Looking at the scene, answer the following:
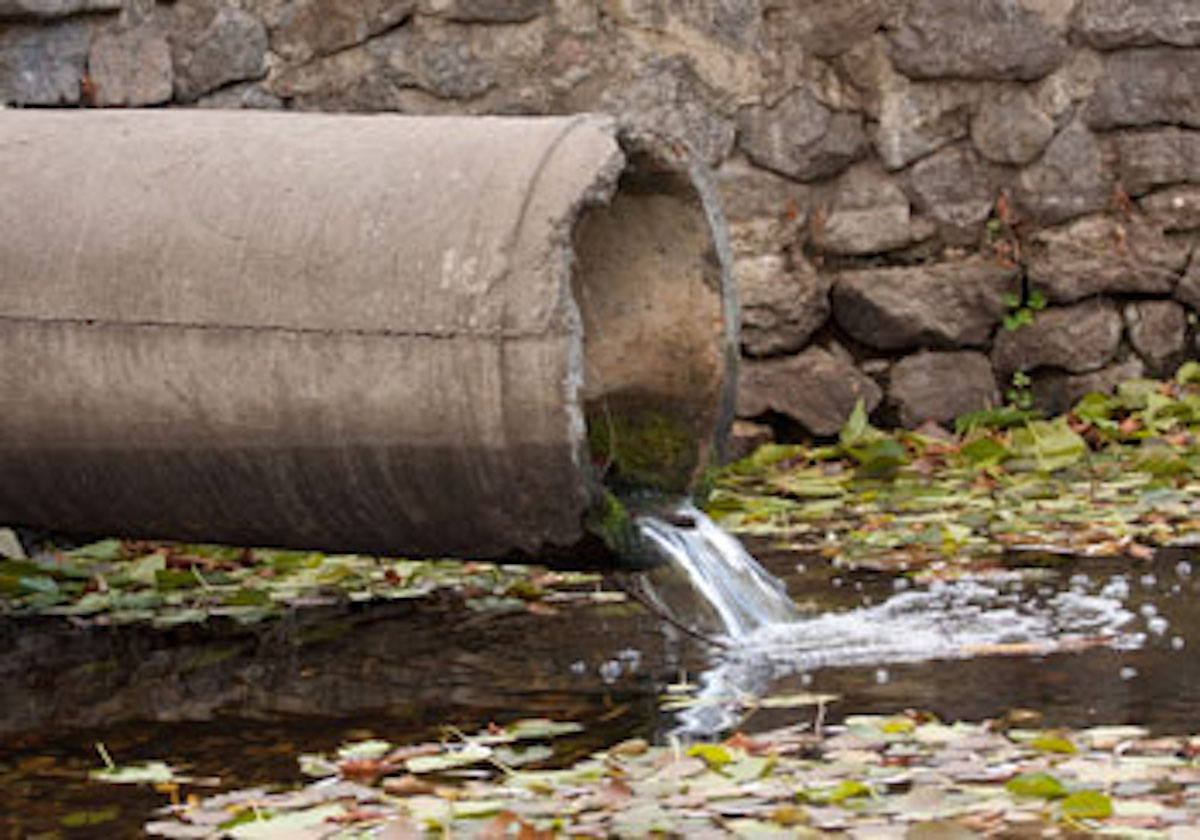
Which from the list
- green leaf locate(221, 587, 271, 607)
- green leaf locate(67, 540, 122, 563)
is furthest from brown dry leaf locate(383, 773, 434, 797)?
green leaf locate(67, 540, 122, 563)

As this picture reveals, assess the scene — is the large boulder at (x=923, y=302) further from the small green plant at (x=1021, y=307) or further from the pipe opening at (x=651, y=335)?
the pipe opening at (x=651, y=335)

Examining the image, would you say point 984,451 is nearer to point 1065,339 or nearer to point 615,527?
point 1065,339

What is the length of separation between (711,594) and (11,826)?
139 centimetres

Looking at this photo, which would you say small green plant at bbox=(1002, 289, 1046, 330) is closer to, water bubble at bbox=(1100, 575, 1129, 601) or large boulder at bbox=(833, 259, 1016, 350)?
large boulder at bbox=(833, 259, 1016, 350)

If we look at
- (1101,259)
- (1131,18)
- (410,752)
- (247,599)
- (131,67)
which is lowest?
(247,599)

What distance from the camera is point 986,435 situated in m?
5.99

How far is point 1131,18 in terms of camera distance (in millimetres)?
6176

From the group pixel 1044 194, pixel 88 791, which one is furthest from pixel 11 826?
pixel 1044 194

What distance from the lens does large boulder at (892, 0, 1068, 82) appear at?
6164 mm

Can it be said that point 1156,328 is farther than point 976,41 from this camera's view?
Yes

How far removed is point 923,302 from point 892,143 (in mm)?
445

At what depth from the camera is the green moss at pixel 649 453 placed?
13.2 feet

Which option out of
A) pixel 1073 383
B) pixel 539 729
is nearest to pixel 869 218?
pixel 1073 383

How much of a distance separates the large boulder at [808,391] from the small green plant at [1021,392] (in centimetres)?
38
